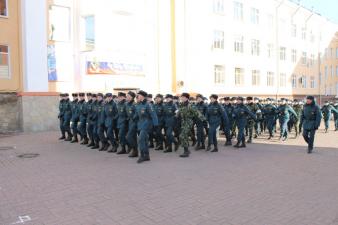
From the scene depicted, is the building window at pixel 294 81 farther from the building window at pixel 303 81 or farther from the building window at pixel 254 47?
the building window at pixel 254 47

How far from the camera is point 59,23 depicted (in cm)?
2016

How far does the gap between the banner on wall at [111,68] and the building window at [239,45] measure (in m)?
12.4

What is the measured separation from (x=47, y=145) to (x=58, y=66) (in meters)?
7.92

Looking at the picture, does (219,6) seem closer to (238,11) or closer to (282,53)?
(238,11)

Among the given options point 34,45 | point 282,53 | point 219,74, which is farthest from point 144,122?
point 282,53

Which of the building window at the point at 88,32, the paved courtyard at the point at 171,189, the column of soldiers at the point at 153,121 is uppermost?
the building window at the point at 88,32

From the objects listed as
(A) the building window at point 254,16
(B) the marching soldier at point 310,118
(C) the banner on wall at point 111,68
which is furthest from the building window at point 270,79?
(B) the marching soldier at point 310,118

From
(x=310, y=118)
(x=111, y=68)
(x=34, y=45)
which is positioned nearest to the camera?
(x=310, y=118)

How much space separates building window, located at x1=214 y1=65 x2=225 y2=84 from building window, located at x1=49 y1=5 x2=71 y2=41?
1400 cm

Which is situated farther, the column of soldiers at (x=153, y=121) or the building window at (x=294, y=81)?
the building window at (x=294, y=81)

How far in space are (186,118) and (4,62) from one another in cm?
1158

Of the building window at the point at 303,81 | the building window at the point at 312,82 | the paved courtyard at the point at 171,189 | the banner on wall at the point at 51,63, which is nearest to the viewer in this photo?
the paved courtyard at the point at 171,189

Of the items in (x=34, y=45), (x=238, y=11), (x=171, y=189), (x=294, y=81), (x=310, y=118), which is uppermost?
(x=238, y=11)

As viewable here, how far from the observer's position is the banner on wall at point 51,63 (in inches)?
752
